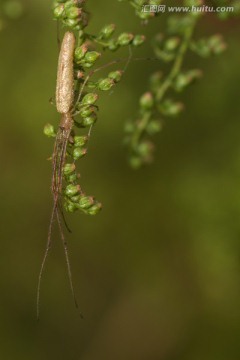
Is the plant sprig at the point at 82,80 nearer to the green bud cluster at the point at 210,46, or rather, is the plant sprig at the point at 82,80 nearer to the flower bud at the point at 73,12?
the flower bud at the point at 73,12

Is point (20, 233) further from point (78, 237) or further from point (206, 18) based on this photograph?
point (206, 18)

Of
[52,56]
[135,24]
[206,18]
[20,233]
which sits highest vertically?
[206,18]

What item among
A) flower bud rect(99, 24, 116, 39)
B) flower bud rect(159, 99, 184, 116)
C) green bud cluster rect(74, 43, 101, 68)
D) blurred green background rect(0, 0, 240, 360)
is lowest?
blurred green background rect(0, 0, 240, 360)

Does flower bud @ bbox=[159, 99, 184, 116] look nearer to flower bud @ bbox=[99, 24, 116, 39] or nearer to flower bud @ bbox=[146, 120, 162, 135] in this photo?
flower bud @ bbox=[146, 120, 162, 135]

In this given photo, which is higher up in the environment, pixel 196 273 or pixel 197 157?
pixel 197 157

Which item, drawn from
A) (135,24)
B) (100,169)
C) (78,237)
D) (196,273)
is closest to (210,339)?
(196,273)

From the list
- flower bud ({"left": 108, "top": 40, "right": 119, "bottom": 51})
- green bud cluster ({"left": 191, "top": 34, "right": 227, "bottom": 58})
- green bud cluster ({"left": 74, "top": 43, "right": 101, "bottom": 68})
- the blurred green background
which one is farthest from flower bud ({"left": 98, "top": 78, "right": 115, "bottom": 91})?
the blurred green background
